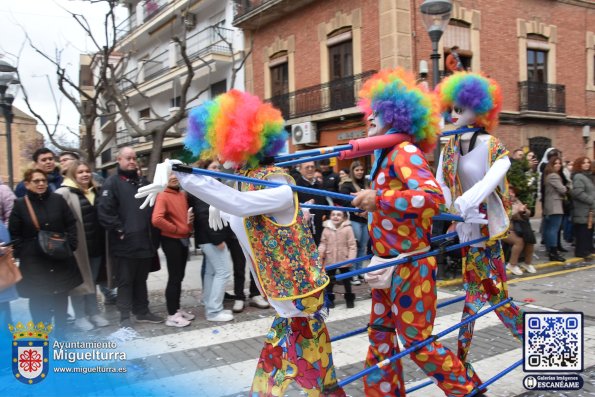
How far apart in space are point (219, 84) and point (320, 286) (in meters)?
19.9

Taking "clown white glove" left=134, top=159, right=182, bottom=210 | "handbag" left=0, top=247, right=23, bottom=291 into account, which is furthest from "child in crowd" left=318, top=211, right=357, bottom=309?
"clown white glove" left=134, top=159, right=182, bottom=210

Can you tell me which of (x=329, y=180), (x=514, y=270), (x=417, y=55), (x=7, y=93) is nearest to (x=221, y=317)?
(x=329, y=180)

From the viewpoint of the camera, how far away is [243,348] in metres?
4.73

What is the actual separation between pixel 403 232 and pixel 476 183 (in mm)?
939

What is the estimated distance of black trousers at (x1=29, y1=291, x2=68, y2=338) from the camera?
4734mm

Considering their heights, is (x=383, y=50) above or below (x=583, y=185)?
above

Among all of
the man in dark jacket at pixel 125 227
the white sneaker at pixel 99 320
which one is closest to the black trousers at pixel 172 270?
the man in dark jacket at pixel 125 227

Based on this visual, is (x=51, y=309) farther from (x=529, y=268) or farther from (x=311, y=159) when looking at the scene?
(x=529, y=268)

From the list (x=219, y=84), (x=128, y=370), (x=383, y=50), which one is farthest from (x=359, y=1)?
(x=128, y=370)

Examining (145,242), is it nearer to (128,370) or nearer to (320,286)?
(128,370)

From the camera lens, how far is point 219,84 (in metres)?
21.4

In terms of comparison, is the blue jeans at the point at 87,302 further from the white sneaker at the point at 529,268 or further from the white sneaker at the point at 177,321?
the white sneaker at the point at 529,268

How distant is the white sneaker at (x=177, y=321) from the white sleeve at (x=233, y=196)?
3.44 metres

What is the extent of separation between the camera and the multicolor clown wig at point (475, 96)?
3.58 m
